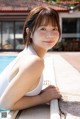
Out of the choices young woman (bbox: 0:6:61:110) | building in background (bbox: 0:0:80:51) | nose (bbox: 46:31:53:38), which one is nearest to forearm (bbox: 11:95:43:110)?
young woman (bbox: 0:6:61:110)

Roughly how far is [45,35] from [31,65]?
1.03 feet

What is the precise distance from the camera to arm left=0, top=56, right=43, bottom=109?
8.99 ft

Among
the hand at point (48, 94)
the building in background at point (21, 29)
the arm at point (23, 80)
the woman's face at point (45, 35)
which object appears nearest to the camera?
the arm at point (23, 80)

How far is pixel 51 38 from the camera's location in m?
2.90

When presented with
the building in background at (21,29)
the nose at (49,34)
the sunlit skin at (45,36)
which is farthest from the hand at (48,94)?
the building in background at (21,29)

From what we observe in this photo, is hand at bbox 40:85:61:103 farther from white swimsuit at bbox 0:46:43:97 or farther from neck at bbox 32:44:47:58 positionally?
neck at bbox 32:44:47:58

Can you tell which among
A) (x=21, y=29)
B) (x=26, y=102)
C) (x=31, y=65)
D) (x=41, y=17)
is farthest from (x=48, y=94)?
(x=21, y=29)

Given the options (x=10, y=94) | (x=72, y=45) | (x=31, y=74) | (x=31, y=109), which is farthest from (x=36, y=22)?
(x=72, y=45)

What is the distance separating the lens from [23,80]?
2.77 meters

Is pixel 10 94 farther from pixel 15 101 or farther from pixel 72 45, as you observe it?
pixel 72 45

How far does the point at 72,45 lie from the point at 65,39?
67 cm

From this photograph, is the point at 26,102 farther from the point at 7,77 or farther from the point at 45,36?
the point at 45,36

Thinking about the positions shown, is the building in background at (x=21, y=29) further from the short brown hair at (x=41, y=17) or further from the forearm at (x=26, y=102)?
the short brown hair at (x=41, y=17)

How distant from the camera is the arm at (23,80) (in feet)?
8.99
